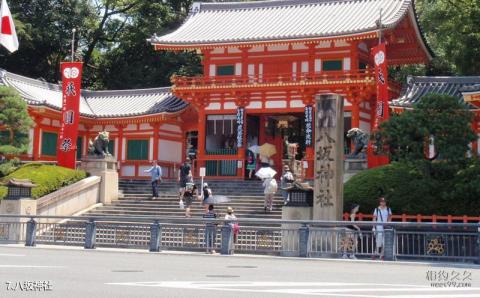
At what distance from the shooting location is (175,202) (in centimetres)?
2831

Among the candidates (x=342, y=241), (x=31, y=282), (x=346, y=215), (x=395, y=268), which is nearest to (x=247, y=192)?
(x=346, y=215)

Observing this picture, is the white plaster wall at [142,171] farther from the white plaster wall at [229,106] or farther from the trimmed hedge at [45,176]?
the trimmed hedge at [45,176]

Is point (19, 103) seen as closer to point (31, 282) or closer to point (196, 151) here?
point (196, 151)

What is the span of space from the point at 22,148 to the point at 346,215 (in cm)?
1509

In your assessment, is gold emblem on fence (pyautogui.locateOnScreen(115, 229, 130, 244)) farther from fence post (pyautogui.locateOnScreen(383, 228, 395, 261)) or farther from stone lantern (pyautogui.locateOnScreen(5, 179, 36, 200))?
fence post (pyautogui.locateOnScreen(383, 228, 395, 261))

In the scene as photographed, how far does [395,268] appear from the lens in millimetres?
15070

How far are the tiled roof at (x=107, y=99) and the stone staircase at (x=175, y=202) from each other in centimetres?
562

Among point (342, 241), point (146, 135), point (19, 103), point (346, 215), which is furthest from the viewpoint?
point (146, 135)

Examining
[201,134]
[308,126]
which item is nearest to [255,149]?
[201,134]

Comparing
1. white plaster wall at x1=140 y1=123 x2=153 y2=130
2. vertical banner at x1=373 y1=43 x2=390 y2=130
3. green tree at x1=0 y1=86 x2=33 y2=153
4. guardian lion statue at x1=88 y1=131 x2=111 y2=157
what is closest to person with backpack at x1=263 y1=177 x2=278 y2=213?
vertical banner at x1=373 y1=43 x2=390 y2=130

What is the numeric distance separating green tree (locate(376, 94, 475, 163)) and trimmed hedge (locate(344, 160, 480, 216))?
1.61 ft

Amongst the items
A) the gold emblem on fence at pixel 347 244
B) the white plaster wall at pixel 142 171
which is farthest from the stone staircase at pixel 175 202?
the gold emblem on fence at pixel 347 244

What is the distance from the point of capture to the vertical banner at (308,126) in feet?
107

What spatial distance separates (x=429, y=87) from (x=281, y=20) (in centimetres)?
908
